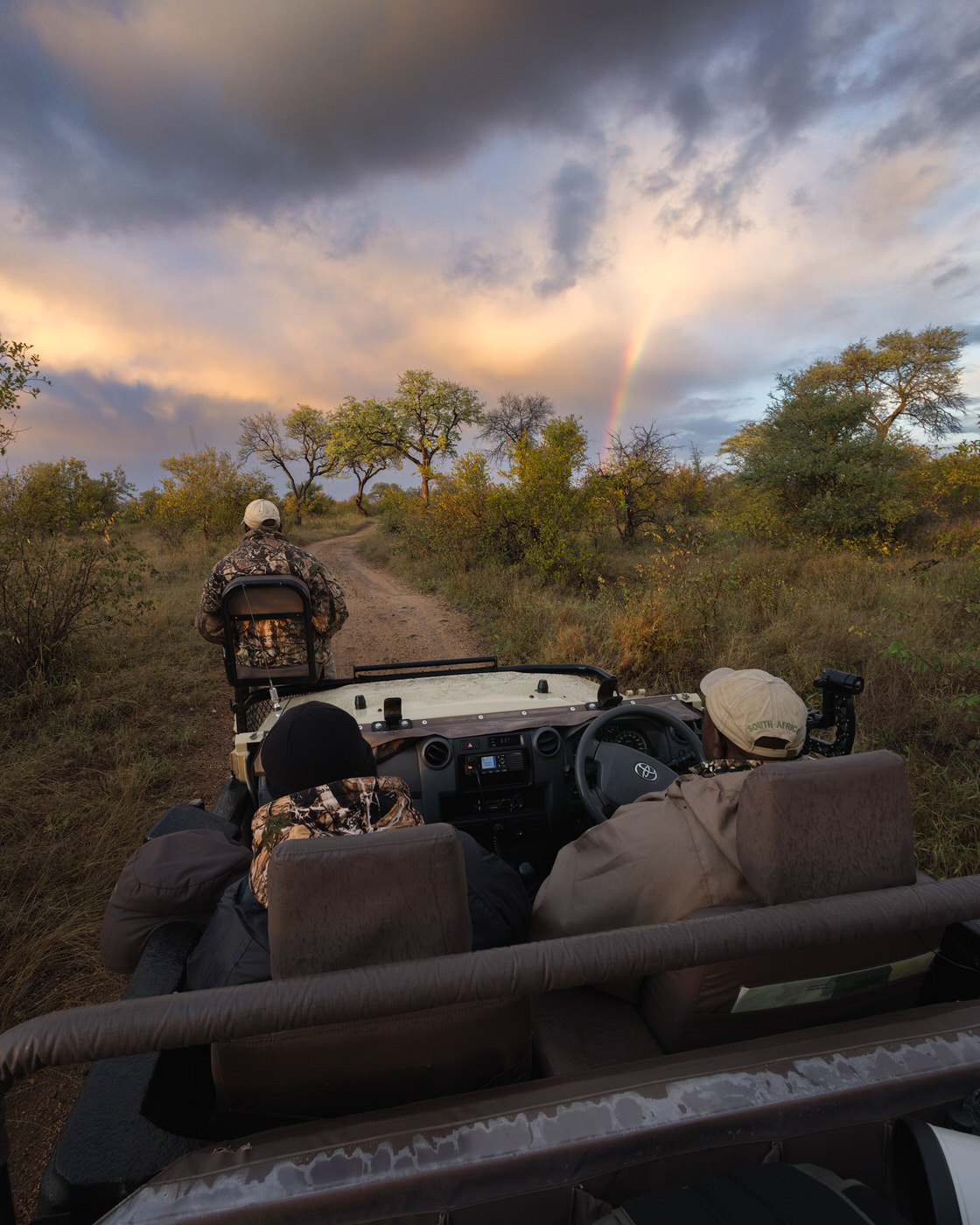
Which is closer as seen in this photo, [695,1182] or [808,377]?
[695,1182]

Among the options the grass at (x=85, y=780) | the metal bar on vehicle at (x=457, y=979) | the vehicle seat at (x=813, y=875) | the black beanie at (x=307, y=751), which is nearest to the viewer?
the metal bar on vehicle at (x=457, y=979)

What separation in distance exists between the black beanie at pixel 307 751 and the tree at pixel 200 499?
1594 centimetres

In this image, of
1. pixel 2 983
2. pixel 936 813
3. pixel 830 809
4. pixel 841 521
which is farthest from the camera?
pixel 841 521

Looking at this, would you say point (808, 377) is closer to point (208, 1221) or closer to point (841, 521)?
point (841, 521)

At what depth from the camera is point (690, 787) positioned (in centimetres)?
166

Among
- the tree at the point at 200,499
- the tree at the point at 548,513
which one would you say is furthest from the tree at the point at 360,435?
the tree at the point at 548,513

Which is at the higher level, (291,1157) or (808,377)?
(808,377)

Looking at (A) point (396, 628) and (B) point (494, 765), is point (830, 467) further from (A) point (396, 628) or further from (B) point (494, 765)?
(B) point (494, 765)

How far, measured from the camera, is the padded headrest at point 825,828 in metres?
1.26

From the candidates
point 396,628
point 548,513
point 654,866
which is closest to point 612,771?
point 654,866

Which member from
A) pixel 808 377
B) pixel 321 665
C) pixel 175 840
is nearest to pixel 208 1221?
pixel 175 840

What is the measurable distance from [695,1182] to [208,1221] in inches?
27.8

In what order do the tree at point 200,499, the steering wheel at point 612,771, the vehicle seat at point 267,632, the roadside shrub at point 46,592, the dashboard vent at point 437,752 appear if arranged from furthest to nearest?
1. the tree at point 200,499
2. the roadside shrub at point 46,592
3. the vehicle seat at point 267,632
4. the dashboard vent at point 437,752
5. the steering wheel at point 612,771

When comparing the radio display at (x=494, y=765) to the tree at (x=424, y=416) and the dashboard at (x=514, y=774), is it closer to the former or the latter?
the dashboard at (x=514, y=774)
